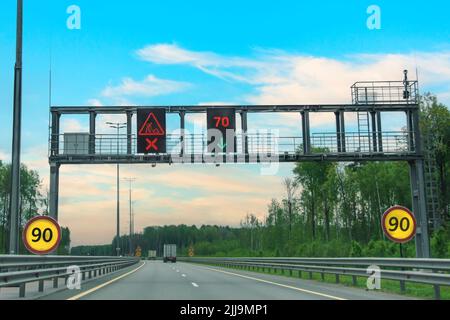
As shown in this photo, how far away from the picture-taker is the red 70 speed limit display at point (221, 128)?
31719 millimetres

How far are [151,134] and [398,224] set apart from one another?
17.4 m

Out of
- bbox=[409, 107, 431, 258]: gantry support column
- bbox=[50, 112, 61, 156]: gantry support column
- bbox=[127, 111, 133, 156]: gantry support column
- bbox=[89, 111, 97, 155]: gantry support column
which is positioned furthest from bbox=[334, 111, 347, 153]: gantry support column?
bbox=[50, 112, 61, 156]: gantry support column

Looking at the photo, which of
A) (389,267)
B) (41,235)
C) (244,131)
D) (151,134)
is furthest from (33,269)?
(244,131)

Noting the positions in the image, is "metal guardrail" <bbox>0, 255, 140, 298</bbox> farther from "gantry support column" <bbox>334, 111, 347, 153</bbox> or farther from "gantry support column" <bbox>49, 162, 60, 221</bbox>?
"gantry support column" <bbox>334, 111, 347, 153</bbox>

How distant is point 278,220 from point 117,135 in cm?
7499

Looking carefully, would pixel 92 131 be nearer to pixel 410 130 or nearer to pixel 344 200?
pixel 410 130

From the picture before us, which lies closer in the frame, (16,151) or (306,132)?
(16,151)

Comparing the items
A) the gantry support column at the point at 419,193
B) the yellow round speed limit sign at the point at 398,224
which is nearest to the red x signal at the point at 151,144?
the gantry support column at the point at 419,193

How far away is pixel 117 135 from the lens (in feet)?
104

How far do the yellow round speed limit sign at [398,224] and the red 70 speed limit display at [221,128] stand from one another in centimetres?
1534

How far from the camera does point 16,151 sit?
62.8 ft

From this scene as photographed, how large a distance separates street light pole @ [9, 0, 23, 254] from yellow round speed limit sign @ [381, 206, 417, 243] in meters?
11.0

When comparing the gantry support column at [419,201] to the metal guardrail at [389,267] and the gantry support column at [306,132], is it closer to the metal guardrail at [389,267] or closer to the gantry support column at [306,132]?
the gantry support column at [306,132]
